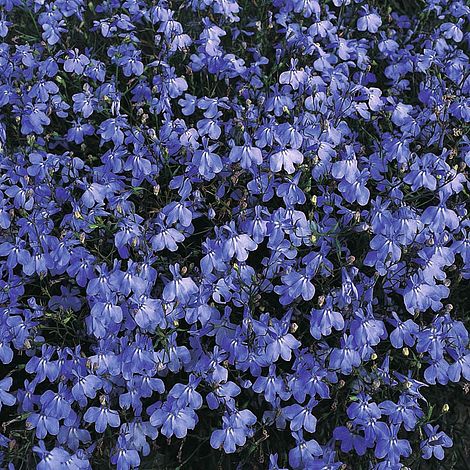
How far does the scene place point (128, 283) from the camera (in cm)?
199

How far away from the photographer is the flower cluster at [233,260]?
201 cm

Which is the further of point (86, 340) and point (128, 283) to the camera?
point (86, 340)

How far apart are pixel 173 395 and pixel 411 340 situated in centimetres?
62

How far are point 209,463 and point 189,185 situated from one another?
810mm

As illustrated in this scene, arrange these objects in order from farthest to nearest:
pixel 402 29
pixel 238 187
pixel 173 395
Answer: pixel 402 29 < pixel 238 187 < pixel 173 395

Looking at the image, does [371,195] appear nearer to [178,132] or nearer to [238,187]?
[238,187]

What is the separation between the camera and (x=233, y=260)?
2.13 metres

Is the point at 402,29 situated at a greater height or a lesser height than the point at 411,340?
greater

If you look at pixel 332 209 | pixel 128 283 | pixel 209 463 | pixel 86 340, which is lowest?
pixel 209 463

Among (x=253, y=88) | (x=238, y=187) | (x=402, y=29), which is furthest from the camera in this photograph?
(x=402, y=29)

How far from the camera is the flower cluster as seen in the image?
2010 millimetres

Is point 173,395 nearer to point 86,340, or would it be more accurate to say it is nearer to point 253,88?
point 86,340

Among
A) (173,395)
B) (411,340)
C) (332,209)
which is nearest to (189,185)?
(332,209)

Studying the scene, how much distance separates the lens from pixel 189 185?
2.14 m
